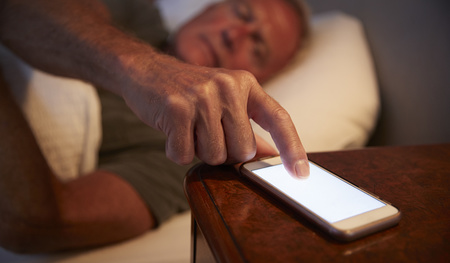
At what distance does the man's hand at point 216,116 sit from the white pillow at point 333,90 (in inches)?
11.8

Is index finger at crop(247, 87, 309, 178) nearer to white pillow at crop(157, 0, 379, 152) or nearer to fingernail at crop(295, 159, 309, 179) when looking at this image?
fingernail at crop(295, 159, 309, 179)

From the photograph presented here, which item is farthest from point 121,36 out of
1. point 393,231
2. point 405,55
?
point 405,55

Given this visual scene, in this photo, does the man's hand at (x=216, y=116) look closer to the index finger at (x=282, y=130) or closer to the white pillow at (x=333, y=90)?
the index finger at (x=282, y=130)

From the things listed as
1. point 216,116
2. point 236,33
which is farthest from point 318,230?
point 236,33

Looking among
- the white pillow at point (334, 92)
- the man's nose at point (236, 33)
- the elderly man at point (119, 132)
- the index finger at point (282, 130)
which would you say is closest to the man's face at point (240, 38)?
the man's nose at point (236, 33)

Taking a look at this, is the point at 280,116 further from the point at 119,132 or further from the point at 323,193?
the point at 119,132

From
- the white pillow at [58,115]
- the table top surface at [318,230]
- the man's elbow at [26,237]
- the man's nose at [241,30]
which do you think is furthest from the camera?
the man's nose at [241,30]

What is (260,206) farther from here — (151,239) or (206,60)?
(206,60)

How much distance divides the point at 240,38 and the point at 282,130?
73cm

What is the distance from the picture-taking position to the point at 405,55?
2.40 feet

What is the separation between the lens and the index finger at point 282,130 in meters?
0.32

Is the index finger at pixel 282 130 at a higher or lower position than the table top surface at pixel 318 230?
higher

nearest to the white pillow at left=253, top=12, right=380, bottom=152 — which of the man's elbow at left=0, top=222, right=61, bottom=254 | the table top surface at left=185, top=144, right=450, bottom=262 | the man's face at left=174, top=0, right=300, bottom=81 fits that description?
the man's face at left=174, top=0, right=300, bottom=81

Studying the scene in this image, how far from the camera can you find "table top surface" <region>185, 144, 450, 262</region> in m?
0.23
